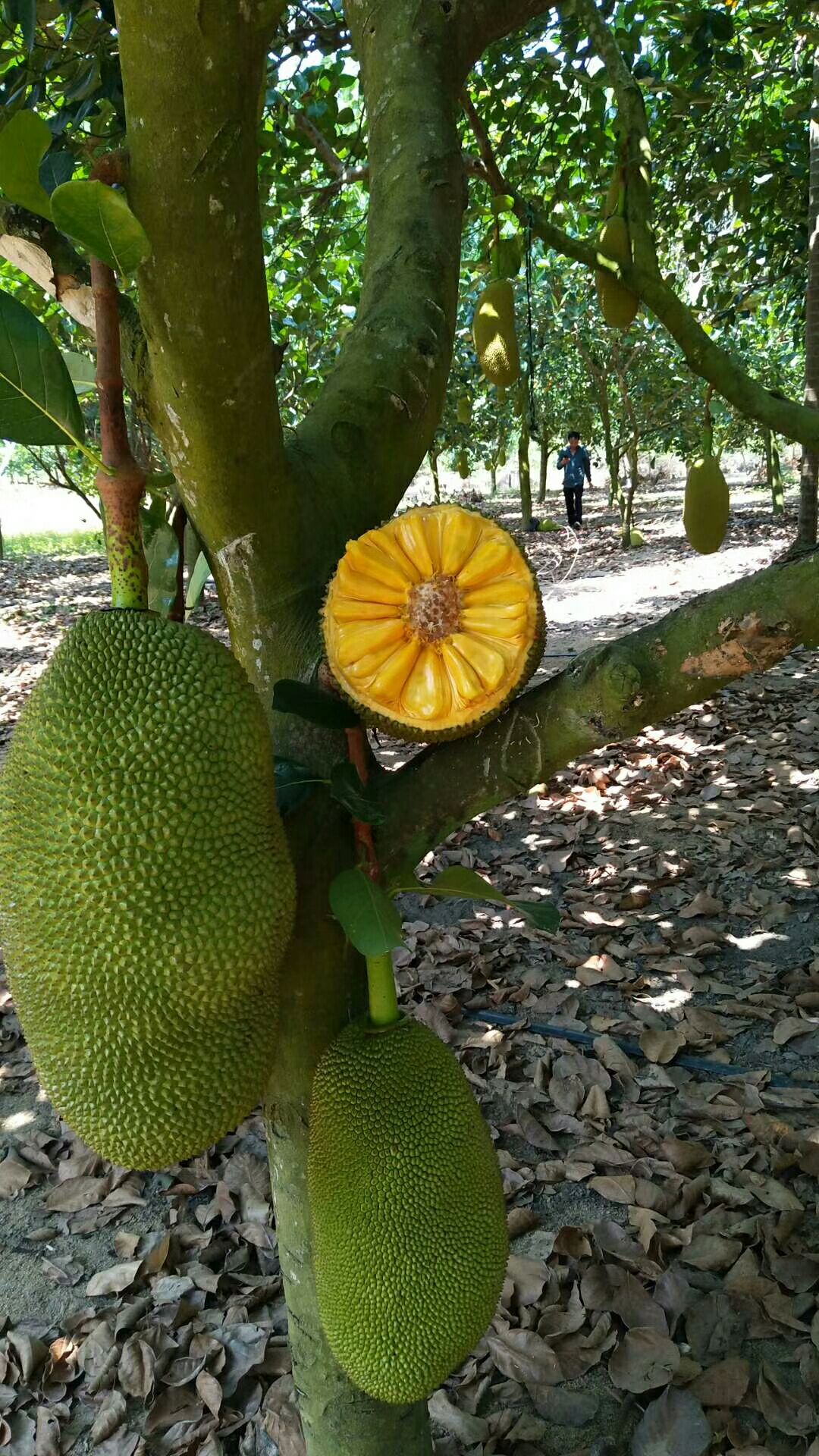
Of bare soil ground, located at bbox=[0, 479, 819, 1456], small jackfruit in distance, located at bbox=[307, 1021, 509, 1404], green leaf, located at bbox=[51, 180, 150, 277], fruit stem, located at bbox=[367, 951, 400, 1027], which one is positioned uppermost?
green leaf, located at bbox=[51, 180, 150, 277]

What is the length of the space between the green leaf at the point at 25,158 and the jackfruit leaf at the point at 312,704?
403mm

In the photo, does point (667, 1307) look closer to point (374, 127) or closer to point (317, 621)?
point (317, 621)

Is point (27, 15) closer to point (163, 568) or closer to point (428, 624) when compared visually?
point (163, 568)

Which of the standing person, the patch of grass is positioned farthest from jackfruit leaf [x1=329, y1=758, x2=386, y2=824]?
the patch of grass

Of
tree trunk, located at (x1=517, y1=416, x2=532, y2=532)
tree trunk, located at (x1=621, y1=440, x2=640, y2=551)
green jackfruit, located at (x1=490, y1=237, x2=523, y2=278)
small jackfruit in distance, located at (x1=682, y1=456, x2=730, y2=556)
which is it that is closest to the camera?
green jackfruit, located at (x1=490, y1=237, x2=523, y2=278)

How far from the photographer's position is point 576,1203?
184 centimetres

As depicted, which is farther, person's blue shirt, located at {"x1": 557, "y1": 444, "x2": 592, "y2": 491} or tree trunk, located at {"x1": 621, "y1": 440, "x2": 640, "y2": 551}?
person's blue shirt, located at {"x1": 557, "y1": 444, "x2": 592, "y2": 491}

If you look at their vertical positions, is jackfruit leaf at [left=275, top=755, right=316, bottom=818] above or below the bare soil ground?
above

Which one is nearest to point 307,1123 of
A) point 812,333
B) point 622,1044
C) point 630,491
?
point 622,1044

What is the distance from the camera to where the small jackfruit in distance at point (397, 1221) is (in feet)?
2.93

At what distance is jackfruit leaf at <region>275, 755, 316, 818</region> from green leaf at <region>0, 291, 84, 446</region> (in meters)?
0.34

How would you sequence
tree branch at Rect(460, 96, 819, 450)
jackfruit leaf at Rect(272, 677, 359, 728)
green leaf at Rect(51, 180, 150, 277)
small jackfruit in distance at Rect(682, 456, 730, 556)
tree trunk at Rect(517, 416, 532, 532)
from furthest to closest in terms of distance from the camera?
1. tree trunk at Rect(517, 416, 532, 532)
2. small jackfruit in distance at Rect(682, 456, 730, 556)
3. tree branch at Rect(460, 96, 819, 450)
4. jackfruit leaf at Rect(272, 677, 359, 728)
5. green leaf at Rect(51, 180, 150, 277)

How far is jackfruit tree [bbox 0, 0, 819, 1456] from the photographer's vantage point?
0.73 m

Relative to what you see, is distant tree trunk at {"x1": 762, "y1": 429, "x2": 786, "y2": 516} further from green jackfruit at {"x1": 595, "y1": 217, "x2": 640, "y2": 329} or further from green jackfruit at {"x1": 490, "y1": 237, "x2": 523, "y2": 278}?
green jackfruit at {"x1": 490, "y1": 237, "x2": 523, "y2": 278}
